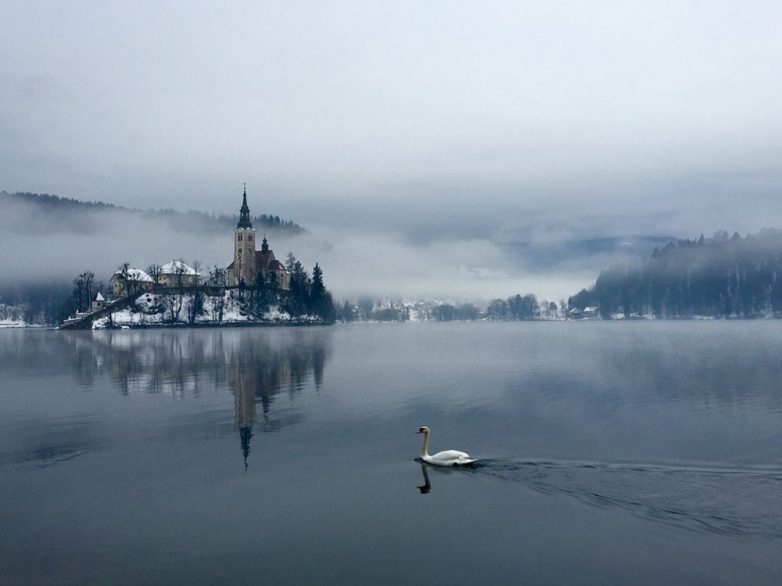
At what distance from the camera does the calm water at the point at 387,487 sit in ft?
47.3

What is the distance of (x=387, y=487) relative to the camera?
2016cm

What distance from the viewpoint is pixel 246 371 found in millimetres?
52938

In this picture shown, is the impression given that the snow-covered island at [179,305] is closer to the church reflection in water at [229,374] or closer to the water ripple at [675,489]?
the church reflection in water at [229,374]

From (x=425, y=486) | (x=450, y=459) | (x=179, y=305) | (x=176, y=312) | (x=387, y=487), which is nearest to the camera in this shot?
(x=387, y=487)

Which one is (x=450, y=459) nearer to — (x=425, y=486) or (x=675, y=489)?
(x=425, y=486)

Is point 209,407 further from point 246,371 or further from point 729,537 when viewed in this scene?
point 729,537

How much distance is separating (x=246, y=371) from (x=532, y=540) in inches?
1589

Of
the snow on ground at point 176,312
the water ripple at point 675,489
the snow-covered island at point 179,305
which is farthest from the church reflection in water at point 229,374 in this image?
the snow-covered island at point 179,305

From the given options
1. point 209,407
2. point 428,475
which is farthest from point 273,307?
point 428,475

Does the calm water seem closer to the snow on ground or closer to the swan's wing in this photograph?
the swan's wing

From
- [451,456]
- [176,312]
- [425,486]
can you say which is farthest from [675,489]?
[176,312]

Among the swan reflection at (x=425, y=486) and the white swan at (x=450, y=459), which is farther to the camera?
the white swan at (x=450, y=459)

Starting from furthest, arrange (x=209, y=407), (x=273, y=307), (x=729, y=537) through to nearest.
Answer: (x=273, y=307)
(x=209, y=407)
(x=729, y=537)

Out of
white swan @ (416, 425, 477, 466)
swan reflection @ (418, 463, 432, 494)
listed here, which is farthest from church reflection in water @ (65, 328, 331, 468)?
white swan @ (416, 425, 477, 466)
